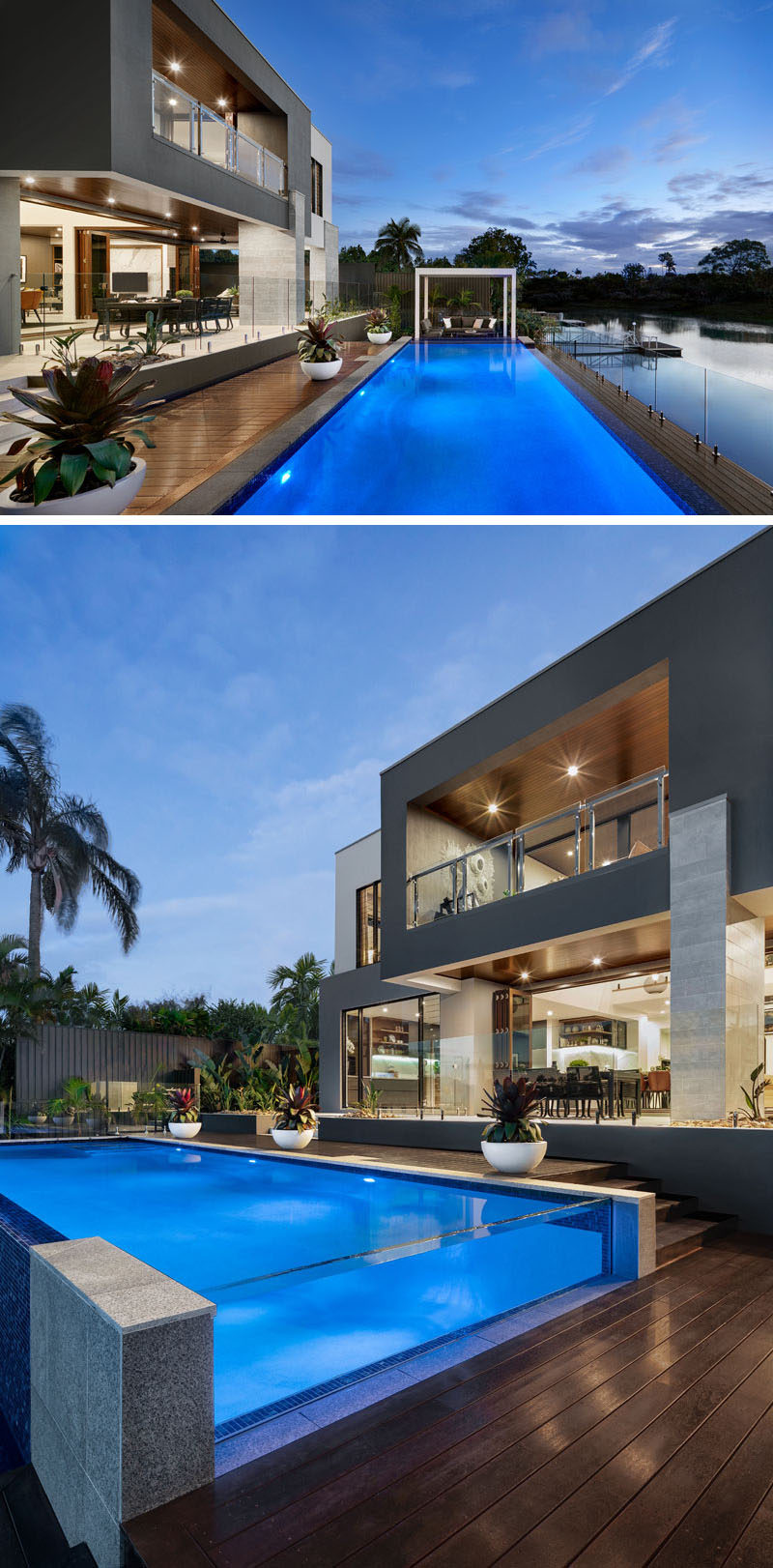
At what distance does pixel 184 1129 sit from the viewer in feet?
41.5

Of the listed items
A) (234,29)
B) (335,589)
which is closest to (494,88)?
(234,29)

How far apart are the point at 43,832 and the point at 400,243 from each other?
64.2 feet

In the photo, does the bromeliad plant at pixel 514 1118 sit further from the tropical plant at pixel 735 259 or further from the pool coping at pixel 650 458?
the tropical plant at pixel 735 259

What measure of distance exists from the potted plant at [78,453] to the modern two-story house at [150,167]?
8.09 metres

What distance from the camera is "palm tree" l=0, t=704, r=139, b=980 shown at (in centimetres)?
2245

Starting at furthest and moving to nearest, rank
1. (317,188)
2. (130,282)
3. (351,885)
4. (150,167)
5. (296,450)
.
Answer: (317,188) → (351,885) → (130,282) → (150,167) → (296,450)

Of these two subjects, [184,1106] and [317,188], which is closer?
[184,1106]

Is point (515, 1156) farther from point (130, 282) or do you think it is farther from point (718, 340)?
point (130, 282)

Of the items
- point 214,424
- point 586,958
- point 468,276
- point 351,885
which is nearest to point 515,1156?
point 586,958

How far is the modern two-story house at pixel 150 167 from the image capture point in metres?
12.1

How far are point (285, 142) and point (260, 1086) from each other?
21.2m

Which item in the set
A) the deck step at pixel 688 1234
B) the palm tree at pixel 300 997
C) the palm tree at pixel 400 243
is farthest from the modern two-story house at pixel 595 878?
the palm tree at pixel 400 243

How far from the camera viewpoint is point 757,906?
306 inches

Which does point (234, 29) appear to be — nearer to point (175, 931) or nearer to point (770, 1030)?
point (770, 1030)
